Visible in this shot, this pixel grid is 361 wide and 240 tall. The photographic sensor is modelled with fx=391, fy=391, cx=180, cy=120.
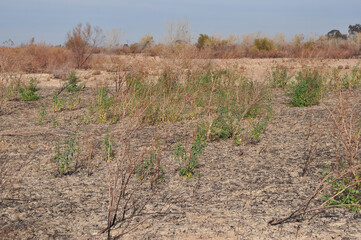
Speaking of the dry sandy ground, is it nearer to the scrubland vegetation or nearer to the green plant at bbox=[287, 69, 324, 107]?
the scrubland vegetation

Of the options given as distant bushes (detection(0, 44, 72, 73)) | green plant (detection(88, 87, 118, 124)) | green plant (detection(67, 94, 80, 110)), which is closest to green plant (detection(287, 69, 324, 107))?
green plant (detection(88, 87, 118, 124))

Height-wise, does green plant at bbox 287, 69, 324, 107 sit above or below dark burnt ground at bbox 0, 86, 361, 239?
above

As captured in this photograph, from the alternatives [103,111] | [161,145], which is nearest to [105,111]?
[103,111]

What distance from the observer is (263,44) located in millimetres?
28172

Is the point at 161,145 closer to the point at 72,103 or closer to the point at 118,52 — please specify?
the point at 72,103

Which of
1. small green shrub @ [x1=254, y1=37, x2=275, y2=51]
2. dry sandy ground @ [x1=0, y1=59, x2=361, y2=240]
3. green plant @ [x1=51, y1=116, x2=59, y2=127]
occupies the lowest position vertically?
dry sandy ground @ [x1=0, y1=59, x2=361, y2=240]

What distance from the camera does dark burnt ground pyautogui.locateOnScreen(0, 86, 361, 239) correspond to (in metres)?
3.63

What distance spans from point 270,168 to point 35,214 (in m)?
2.96

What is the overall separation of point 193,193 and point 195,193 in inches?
0.9

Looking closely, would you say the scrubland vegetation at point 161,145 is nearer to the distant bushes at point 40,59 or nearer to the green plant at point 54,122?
the green plant at point 54,122

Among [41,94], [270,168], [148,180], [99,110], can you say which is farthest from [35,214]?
[41,94]

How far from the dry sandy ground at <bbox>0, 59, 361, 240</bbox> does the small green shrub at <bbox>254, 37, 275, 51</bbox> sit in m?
21.4

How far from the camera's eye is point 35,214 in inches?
157

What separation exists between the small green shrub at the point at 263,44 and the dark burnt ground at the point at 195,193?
2146 centimetres
